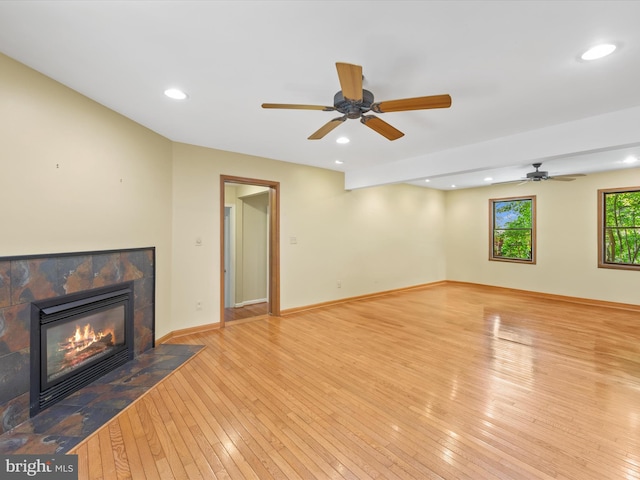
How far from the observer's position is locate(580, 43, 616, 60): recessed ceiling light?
6.36 ft

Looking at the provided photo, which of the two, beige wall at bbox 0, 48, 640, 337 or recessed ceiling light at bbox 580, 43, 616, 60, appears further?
beige wall at bbox 0, 48, 640, 337

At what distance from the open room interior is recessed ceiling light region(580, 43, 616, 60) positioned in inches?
2.7

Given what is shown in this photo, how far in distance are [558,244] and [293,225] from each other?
584 centimetres

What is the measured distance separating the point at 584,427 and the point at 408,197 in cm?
587

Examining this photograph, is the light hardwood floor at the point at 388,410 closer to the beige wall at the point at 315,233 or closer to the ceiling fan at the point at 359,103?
the beige wall at the point at 315,233

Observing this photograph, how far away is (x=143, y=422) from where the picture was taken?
2211 mm

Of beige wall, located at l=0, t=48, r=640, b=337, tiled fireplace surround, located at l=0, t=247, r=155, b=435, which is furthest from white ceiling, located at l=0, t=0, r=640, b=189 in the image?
tiled fireplace surround, located at l=0, t=247, r=155, b=435

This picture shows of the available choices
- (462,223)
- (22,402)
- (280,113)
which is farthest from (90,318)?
(462,223)

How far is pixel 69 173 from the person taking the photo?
259 centimetres

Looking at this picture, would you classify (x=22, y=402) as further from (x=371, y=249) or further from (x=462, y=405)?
(x=371, y=249)

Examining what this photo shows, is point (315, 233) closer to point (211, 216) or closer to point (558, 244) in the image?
point (211, 216)

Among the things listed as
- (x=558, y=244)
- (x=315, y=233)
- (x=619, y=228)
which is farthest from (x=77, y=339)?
(x=619, y=228)

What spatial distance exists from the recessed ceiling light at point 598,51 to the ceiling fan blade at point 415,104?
3.24ft

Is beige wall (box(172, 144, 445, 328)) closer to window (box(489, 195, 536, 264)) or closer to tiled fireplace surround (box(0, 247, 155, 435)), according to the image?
tiled fireplace surround (box(0, 247, 155, 435))
